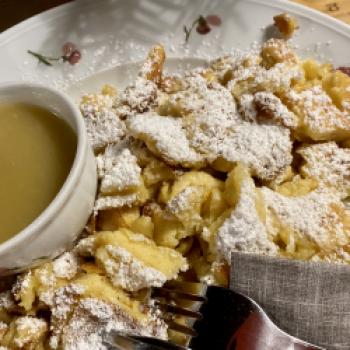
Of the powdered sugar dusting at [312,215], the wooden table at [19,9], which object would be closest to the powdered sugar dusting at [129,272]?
the powdered sugar dusting at [312,215]

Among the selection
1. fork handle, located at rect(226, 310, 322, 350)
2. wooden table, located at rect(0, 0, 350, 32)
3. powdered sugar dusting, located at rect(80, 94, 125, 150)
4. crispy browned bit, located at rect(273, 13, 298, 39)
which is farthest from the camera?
wooden table, located at rect(0, 0, 350, 32)

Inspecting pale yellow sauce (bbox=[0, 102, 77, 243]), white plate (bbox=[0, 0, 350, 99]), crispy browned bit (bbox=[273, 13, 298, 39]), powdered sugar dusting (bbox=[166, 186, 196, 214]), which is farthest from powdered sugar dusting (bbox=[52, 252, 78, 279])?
crispy browned bit (bbox=[273, 13, 298, 39])

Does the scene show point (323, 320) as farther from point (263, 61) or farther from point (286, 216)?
point (263, 61)

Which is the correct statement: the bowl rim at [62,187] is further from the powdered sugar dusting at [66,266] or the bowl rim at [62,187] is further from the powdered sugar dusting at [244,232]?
the powdered sugar dusting at [244,232]

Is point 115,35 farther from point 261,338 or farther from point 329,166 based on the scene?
point 261,338

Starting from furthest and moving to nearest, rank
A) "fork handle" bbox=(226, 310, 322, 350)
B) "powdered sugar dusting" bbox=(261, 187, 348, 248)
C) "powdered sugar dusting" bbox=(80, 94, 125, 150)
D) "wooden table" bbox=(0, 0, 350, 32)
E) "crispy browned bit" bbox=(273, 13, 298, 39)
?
"wooden table" bbox=(0, 0, 350, 32) → "crispy browned bit" bbox=(273, 13, 298, 39) → "powdered sugar dusting" bbox=(80, 94, 125, 150) → "powdered sugar dusting" bbox=(261, 187, 348, 248) → "fork handle" bbox=(226, 310, 322, 350)

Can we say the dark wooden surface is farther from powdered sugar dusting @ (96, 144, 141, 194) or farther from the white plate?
powdered sugar dusting @ (96, 144, 141, 194)
